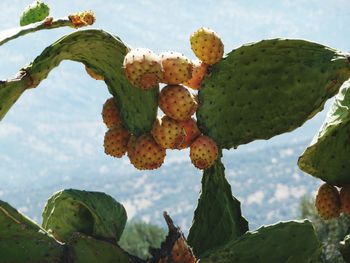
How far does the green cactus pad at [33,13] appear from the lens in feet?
11.1

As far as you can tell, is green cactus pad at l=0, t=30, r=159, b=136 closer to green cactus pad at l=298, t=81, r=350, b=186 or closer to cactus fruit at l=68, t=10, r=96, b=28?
cactus fruit at l=68, t=10, r=96, b=28

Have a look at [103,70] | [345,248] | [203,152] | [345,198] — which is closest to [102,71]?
[103,70]

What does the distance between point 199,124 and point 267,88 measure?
30cm

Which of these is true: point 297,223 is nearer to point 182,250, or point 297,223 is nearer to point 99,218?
point 182,250

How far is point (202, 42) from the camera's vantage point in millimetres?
3172

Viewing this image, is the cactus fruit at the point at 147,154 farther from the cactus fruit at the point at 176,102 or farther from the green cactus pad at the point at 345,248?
the green cactus pad at the point at 345,248

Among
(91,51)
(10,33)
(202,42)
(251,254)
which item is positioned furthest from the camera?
(202,42)

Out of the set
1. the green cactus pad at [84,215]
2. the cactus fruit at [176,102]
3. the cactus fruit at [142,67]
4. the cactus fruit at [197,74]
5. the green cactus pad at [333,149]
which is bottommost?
the green cactus pad at [84,215]

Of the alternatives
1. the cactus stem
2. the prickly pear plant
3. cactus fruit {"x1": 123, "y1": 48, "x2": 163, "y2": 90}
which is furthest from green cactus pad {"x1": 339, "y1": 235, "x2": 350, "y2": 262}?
the cactus stem

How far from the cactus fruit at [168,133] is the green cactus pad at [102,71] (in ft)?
0.18

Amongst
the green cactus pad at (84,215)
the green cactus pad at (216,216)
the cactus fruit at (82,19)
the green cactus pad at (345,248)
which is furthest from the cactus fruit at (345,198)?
the cactus fruit at (82,19)

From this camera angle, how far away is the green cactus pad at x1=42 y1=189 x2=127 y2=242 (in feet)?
9.20

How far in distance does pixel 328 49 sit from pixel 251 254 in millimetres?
857

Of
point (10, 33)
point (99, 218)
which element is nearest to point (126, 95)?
point (99, 218)
